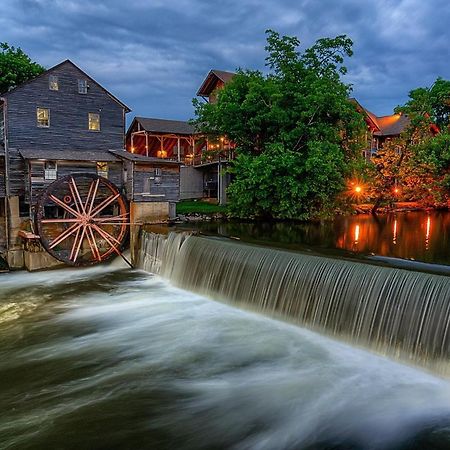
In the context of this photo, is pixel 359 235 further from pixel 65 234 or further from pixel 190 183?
pixel 190 183

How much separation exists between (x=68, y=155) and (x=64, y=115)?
256 centimetres

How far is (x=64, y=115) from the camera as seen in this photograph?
69.9 ft

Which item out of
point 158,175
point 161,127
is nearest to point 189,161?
point 161,127

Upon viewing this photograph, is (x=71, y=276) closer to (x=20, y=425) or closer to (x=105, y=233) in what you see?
(x=105, y=233)

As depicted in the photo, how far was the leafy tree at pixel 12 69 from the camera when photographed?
28.4 metres

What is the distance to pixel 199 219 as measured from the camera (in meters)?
25.6

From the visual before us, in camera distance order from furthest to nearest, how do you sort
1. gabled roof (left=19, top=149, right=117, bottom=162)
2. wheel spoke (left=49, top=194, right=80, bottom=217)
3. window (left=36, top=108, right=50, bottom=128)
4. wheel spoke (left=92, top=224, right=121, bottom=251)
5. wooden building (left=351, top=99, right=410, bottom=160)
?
wooden building (left=351, top=99, right=410, bottom=160), window (left=36, top=108, right=50, bottom=128), wheel spoke (left=92, top=224, right=121, bottom=251), gabled roof (left=19, top=149, right=117, bottom=162), wheel spoke (left=49, top=194, right=80, bottom=217)

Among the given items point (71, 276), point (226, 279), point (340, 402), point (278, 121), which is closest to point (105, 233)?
point (71, 276)

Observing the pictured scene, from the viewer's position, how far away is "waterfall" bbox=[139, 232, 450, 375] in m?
8.38

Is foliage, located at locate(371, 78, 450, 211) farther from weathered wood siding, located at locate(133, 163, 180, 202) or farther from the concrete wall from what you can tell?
weathered wood siding, located at locate(133, 163, 180, 202)

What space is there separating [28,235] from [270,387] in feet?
44.6

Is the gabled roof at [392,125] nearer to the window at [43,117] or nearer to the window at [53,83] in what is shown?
the window at [53,83]

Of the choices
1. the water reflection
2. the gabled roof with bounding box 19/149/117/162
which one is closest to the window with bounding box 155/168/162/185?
the gabled roof with bounding box 19/149/117/162

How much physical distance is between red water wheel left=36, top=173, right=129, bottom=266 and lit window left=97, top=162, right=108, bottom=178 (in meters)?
0.75
